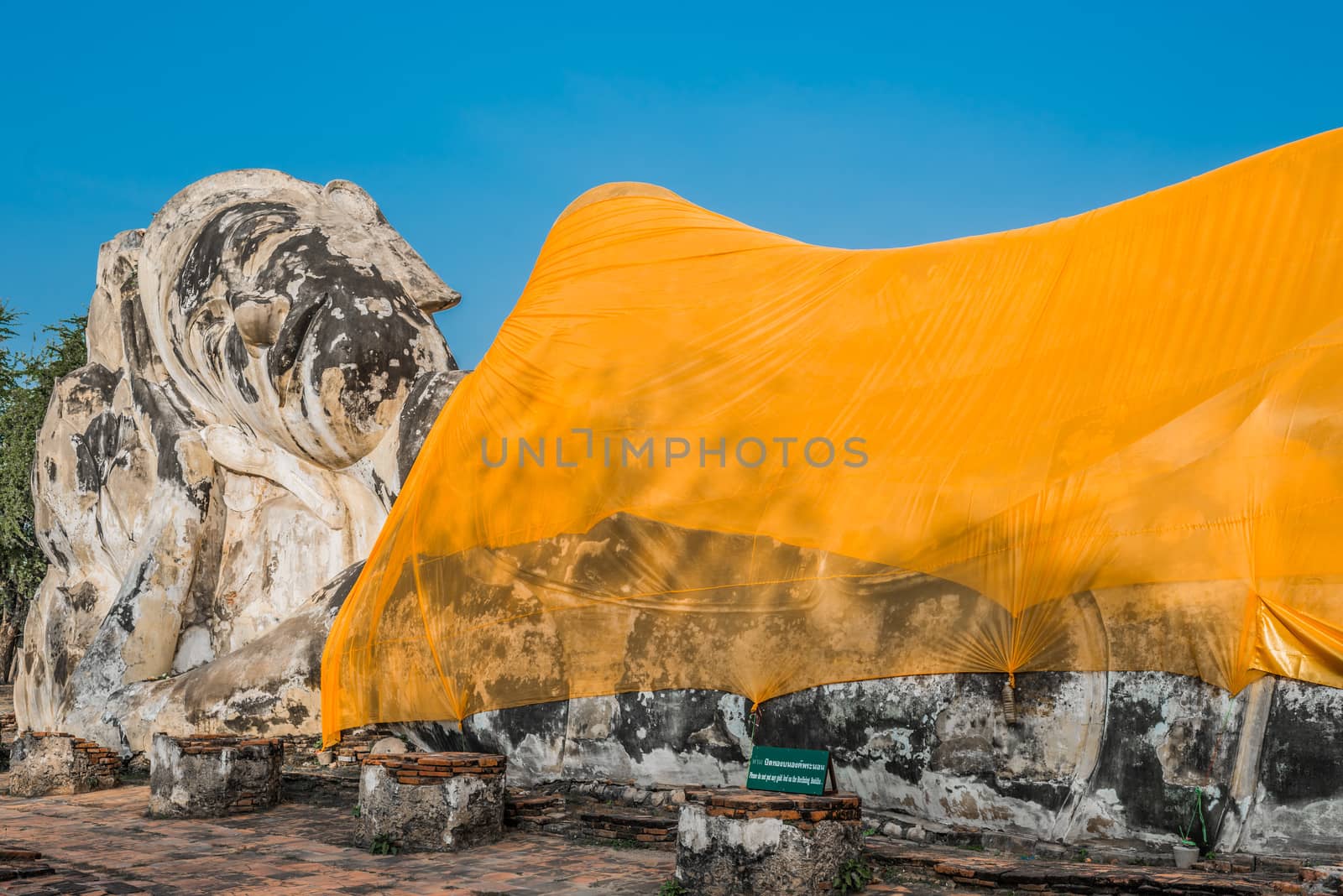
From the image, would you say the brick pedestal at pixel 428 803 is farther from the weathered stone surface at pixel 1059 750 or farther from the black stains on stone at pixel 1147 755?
the black stains on stone at pixel 1147 755

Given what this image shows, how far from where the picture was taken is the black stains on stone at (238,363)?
1245 cm

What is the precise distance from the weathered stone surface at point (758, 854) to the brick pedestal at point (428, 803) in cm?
193

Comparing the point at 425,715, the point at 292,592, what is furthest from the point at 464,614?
the point at 292,592

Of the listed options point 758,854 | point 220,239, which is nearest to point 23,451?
point 220,239

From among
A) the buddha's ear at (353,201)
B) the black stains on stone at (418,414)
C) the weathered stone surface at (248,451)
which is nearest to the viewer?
the weathered stone surface at (248,451)

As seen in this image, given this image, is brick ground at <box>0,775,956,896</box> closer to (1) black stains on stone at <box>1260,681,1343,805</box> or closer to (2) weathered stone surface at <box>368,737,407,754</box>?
(2) weathered stone surface at <box>368,737,407,754</box>

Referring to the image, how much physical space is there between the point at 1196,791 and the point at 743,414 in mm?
3336

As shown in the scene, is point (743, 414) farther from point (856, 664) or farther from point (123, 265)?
point (123, 265)

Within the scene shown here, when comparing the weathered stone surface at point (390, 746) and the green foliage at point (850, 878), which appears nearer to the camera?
the green foliage at point (850, 878)

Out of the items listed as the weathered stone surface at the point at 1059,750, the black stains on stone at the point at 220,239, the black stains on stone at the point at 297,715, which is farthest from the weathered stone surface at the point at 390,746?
the black stains on stone at the point at 220,239

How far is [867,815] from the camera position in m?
7.04

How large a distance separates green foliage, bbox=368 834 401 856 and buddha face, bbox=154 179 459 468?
16.3 feet

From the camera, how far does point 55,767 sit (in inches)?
400

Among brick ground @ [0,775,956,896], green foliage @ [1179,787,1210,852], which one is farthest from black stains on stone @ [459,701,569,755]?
green foliage @ [1179,787,1210,852]
